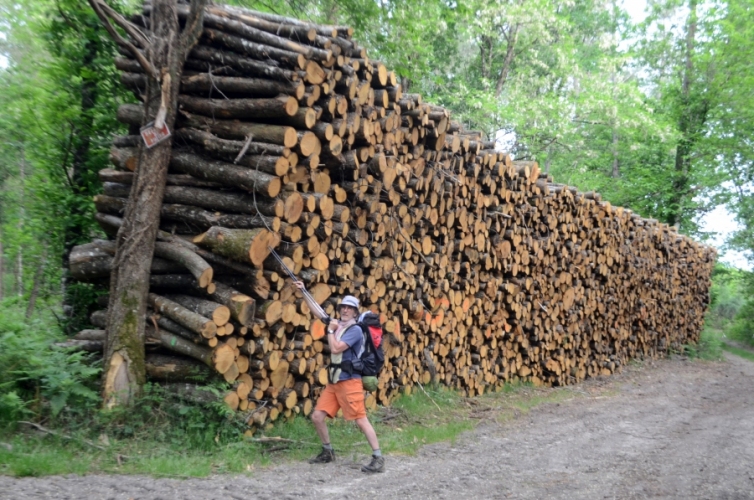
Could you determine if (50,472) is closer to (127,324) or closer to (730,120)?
(127,324)

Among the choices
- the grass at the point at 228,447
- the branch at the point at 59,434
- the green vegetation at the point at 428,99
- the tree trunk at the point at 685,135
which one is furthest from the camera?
the tree trunk at the point at 685,135

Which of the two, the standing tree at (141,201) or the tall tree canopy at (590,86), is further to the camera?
the tall tree canopy at (590,86)

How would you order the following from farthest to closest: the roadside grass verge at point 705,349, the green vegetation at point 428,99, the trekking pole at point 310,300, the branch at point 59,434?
1. the roadside grass verge at point 705,349
2. the trekking pole at point 310,300
3. the green vegetation at point 428,99
4. the branch at point 59,434

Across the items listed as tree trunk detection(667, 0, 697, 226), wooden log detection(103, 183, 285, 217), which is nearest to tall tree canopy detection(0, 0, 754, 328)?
A: tree trunk detection(667, 0, 697, 226)

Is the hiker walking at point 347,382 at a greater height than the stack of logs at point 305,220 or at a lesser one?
lesser

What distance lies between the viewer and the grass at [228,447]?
539 centimetres

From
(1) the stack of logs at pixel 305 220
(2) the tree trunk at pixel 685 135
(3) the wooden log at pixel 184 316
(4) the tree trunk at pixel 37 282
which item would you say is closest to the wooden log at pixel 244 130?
(1) the stack of logs at pixel 305 220

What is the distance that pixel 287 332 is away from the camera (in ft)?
23.5

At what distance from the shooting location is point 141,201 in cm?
663

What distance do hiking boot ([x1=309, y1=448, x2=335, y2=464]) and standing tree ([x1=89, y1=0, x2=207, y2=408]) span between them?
1799mm

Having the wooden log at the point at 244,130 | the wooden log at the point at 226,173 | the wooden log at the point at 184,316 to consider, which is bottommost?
the wooden log at the point at 184,316

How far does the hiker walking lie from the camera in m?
6.28

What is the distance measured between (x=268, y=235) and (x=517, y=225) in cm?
582

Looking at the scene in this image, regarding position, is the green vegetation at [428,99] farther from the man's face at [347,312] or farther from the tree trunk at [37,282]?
the man's face at [347,312]
